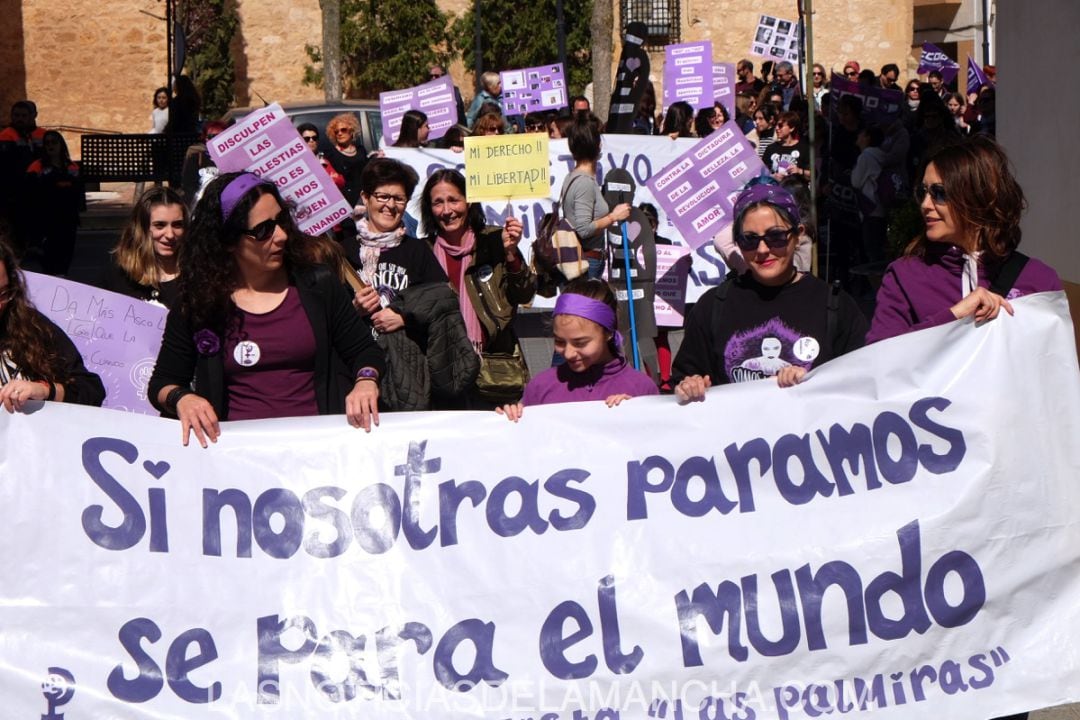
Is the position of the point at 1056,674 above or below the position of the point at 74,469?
below

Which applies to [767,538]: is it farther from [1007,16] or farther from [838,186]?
[838,186]

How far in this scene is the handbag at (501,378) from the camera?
6.78m

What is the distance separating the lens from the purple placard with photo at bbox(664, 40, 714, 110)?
13.7m

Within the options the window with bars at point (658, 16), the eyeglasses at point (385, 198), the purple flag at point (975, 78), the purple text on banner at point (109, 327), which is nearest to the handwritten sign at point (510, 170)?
the eyeglasses at point (385, 198)

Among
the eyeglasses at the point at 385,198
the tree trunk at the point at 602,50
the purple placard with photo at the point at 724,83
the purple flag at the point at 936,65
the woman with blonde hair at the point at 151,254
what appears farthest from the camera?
the purple flag at the point at 936,65

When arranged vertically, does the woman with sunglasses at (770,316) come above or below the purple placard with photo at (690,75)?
below

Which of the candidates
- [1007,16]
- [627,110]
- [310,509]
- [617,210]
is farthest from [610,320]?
[627,110]

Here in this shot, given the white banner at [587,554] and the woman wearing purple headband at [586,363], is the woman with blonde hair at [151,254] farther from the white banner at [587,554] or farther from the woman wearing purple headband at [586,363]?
the woman wearing purple headband at [586,363]

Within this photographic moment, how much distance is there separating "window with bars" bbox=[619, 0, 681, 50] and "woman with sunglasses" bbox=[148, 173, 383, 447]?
34.2m

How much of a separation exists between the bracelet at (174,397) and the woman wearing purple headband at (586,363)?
1030 mm

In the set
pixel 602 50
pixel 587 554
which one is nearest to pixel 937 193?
pixel 587 554

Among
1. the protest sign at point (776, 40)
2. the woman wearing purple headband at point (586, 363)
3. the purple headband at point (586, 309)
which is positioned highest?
the protest sign at point (776, 40)

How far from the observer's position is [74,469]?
4.44 metres

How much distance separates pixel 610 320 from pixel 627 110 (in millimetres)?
8873
